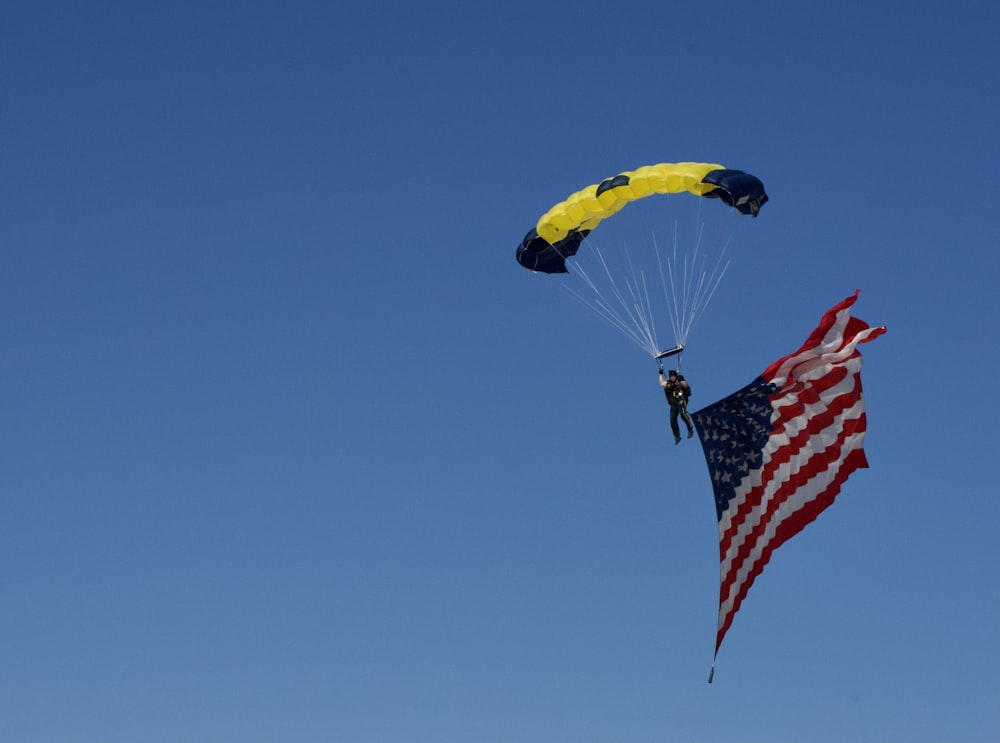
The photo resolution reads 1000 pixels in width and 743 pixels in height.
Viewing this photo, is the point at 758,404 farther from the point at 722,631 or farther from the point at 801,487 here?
the point at 722,631

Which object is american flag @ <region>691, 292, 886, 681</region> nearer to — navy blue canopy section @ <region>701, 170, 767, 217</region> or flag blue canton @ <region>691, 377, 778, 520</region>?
flag blue canton @ <region>691, 377, 778, 520</region>

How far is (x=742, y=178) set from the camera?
1422 inches

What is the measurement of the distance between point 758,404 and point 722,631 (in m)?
4.35

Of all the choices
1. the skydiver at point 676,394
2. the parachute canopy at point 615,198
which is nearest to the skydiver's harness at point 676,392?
the skydiver at point 676,394

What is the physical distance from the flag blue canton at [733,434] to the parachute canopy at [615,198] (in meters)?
3.37

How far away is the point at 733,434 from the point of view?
36.1 metres

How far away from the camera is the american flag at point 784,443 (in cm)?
3528

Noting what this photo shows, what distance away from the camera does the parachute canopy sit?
36.1 meters

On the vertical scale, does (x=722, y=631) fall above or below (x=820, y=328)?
below

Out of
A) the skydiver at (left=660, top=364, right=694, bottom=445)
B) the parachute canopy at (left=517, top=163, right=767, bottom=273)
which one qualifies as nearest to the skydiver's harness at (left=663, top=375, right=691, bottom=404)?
the skydiver at (left=660, top=364, right=694, bottom=445)

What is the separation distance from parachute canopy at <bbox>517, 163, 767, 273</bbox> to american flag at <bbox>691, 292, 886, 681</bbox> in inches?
109

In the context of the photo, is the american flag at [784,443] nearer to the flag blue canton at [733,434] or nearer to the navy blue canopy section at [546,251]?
the flag blue canton at [733,434]

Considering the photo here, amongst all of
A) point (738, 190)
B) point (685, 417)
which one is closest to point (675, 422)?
point (685, 417)

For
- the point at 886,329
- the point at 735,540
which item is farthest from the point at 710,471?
the point at 886,329
